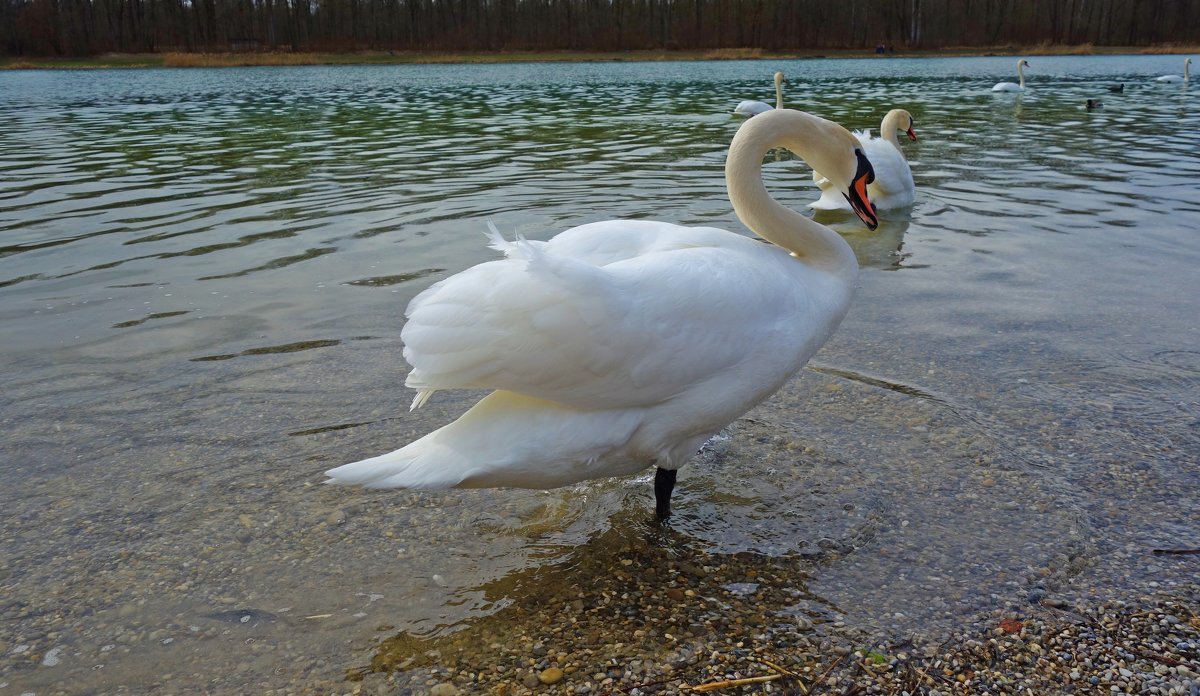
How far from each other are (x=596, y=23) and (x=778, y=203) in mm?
81485

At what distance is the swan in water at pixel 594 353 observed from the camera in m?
3.09

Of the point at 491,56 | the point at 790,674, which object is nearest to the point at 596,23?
the point at 491,56

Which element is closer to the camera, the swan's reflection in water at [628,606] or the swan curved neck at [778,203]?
the swan's reflection in water at [628,606]

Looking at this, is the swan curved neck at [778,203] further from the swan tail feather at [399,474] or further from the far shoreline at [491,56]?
the far shoreline at [491,56]

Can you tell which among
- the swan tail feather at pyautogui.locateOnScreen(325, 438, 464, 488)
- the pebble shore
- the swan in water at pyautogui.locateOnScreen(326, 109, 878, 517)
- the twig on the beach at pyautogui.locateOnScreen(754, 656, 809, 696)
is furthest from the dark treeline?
the twig on the beach at pyautogui.locateOnScreen(754, 656, 809, 696)

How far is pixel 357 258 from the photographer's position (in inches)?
309

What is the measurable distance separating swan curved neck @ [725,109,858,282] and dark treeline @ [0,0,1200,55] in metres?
68.4

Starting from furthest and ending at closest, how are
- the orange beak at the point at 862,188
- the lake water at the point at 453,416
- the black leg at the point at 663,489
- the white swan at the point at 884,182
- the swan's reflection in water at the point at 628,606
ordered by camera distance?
the white swan at the point at 884,182, the orange beak at the point at 862,188, the black leg at the point at 663,489, the lake water at the point at 453,416, the swan's reflection in water at the point at 628,606

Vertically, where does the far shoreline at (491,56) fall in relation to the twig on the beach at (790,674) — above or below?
above

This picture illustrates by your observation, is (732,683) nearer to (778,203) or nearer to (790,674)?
(790,674)

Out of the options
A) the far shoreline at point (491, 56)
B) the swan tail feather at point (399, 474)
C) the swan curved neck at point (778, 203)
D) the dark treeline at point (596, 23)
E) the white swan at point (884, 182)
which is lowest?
the swan tail feather at point (399, 474)

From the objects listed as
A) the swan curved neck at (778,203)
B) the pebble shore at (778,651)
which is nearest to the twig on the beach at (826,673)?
the pebble shore at (778,651)

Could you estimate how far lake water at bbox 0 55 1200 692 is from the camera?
3303mm

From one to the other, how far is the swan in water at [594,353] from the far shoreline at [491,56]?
56361mm
